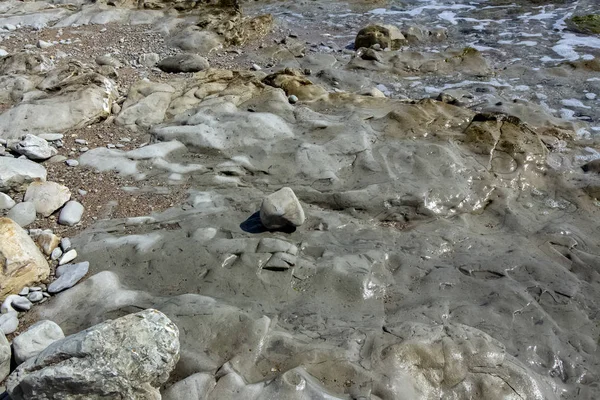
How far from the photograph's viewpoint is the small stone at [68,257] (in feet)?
13.8

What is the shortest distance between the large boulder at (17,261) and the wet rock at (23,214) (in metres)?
0.49

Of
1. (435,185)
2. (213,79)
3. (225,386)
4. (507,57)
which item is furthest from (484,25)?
(225,386)

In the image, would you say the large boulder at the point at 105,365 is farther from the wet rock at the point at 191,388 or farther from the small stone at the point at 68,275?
the small stone at the point at 68,275

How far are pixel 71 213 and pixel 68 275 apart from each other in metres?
0.83

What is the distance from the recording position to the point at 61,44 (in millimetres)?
8789

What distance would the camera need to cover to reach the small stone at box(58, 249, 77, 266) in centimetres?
421

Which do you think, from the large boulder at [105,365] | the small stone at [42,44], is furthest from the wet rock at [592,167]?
the small stone at [42,44]

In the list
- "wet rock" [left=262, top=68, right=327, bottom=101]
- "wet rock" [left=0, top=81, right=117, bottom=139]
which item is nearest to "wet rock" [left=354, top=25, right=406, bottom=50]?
"wet rock" [left=262, top=68, right=327, bottom=101]

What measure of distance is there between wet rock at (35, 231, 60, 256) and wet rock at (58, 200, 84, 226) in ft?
0.74

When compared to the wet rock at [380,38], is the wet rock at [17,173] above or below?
above

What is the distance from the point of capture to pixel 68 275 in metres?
4.03

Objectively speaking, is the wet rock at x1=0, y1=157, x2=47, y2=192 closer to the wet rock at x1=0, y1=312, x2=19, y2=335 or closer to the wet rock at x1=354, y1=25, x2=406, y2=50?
the wet rock at x1=0, y1=312, x2=19, y2=335

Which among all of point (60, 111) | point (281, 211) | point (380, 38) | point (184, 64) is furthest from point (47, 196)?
point (380, 38)

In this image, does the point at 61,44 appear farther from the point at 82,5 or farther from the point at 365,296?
the point at 365,296
